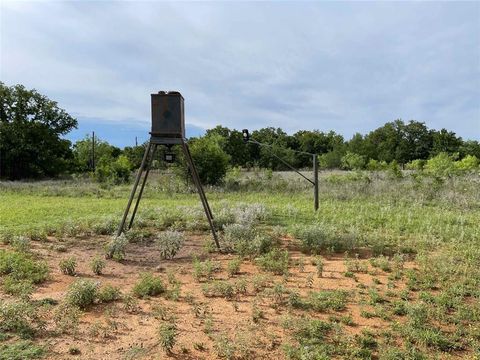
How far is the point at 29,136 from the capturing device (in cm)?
2781

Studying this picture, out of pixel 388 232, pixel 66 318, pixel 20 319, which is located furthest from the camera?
pixel 388 232

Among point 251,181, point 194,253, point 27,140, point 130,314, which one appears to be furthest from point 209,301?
point 27,140

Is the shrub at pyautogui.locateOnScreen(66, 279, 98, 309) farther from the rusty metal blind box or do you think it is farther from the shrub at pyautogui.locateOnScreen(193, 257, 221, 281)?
the rusty metal blind box

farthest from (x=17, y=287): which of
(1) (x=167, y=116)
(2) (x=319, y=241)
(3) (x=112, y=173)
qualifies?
(3) (x=112, y=173)

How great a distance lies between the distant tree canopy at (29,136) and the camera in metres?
27.2

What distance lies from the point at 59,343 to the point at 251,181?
580 inches

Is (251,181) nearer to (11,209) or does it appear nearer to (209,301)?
(11,209)

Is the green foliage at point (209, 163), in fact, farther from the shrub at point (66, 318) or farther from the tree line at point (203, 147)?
the shrub at point (66, 318)

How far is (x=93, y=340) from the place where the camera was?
2.97 meters

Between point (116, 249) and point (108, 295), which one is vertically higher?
point (116, 249)

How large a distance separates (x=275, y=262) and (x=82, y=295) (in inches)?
91.0

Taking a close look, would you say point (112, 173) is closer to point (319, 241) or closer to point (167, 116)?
point (167, 116)

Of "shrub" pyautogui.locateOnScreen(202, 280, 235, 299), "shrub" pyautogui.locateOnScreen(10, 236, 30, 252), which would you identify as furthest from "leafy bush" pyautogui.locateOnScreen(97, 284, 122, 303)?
"shrub" pyautogui.locateOnScreen(10, 236, 30, 252)

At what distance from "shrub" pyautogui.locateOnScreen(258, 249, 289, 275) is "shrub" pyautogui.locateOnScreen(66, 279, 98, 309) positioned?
6.85 ft
